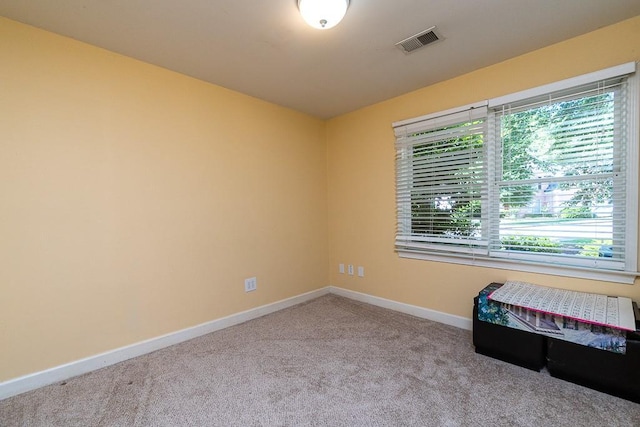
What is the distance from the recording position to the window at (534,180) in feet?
6.24

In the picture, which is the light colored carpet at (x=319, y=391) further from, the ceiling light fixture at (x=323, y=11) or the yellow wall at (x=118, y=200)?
the ceiling light fixture at (x=323, y=11)

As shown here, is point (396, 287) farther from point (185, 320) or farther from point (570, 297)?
point (185, 320)

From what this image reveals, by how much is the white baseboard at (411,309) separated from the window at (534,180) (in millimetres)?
550

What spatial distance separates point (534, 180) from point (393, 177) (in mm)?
1274

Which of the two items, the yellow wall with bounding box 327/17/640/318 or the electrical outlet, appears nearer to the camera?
the yellow wall with bounding box 327/17/640/318

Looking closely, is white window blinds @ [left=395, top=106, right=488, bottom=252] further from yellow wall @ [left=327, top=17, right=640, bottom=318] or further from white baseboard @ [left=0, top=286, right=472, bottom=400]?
white baseboard @ [left=0, top=286, right=472, bottom=400]

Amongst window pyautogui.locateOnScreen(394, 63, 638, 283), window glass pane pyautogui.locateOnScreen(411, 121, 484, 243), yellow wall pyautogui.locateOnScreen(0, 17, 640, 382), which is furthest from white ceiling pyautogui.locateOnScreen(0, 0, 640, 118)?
window glass pane pyautogui.locateOnScreen(411, 121, 484, 243)

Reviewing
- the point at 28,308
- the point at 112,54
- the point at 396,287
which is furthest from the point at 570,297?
the point at 112,54

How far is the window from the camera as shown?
74.9 inches

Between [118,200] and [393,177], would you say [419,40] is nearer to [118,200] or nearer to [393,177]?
[393,177]

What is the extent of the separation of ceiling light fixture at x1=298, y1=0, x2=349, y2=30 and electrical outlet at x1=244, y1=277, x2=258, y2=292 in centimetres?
236

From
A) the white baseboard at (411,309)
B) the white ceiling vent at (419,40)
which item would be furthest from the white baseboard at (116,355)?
the white ceiling vent at (419,40)

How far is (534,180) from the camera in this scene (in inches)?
87.2

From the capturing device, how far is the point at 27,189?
1.80 m
